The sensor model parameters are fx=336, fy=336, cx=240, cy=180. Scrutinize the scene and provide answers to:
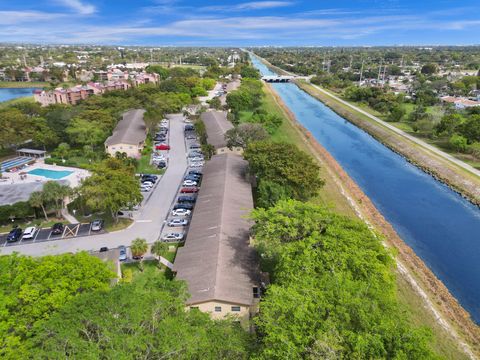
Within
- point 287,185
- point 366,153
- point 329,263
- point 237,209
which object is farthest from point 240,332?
point 366,153

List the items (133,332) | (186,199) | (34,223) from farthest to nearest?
(186,199) < (34,223) < (133,332)

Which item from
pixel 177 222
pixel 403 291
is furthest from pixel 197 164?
pixel 403 291

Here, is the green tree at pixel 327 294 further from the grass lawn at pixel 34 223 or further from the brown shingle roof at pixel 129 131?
the brown shingle roof at pixel 129 131

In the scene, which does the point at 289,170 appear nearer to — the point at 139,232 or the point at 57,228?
the point at 139,232

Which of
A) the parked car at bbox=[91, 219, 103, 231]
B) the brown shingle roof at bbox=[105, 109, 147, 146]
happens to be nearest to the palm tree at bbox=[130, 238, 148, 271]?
the parked car at bbox=[91, 219, 103, 231]

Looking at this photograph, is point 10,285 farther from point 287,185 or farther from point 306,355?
point 287,185

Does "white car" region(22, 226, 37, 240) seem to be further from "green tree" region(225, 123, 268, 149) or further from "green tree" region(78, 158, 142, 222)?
"green tree" region(225, 123, 268, 149)
